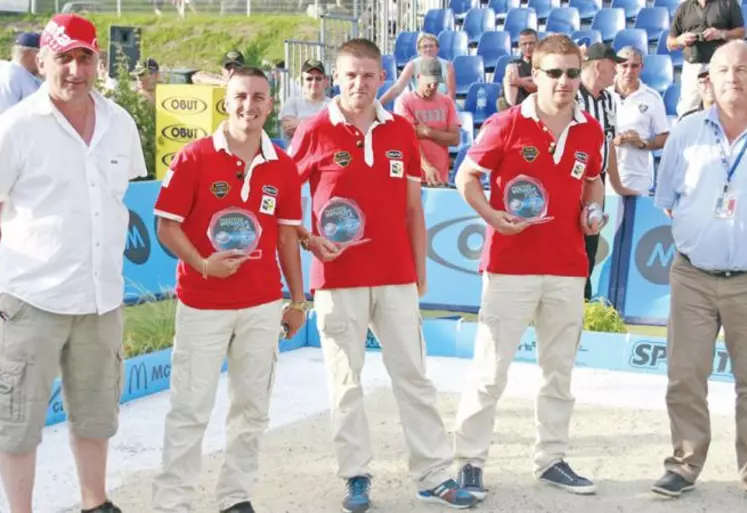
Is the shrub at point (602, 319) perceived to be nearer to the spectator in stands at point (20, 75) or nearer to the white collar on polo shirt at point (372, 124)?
the white collar on polo shirt at point (372, 124)

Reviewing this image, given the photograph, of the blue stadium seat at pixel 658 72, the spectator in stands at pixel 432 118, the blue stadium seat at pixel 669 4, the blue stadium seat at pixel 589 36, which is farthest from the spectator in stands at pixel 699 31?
the blue stadium seat at pixel 669 4

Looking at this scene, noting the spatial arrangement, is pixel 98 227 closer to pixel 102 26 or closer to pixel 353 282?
pixel 353 282

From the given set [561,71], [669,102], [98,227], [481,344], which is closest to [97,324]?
[98,227]

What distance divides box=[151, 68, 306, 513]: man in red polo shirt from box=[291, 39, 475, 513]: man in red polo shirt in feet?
1.09

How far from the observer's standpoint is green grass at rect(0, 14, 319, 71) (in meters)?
29.9

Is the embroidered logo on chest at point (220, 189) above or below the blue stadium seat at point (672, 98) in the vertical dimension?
below

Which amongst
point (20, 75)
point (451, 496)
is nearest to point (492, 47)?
point (20, 75)

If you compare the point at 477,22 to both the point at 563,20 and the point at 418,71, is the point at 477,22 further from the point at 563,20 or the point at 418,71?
the point at 418,71

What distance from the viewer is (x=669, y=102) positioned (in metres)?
12.9

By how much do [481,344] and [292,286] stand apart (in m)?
1.01

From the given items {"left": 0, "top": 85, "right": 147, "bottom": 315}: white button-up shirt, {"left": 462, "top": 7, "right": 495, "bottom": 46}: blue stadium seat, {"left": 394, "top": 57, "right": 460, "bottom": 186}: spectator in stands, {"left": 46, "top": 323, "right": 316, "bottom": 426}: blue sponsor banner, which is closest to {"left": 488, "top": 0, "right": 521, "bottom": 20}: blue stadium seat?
{"left": 462, "top": 7, "right": 495, "bottom": 46}: blue stadium seat

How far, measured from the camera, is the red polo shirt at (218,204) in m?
4.71

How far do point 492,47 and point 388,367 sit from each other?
36.3ft

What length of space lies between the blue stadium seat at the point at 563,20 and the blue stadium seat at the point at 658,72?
1883 millimetres
